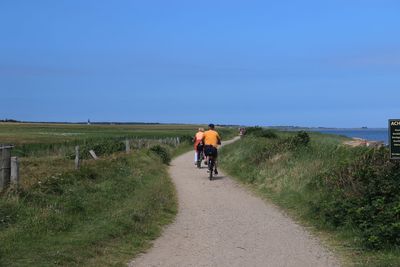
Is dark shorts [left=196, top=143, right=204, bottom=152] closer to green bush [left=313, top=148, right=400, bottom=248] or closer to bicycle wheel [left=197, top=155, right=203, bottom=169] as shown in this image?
bicycle wheel [left=197, top=155, right=203, bottom=169]

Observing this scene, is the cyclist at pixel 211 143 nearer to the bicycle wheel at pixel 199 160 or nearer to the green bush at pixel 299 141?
the green bush at pixel 299 141

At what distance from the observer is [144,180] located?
59.9ft

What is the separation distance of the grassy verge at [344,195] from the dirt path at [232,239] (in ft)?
1.64

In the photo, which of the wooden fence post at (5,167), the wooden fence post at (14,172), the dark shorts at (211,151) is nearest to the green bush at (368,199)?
the wooden fence post at (14,172)

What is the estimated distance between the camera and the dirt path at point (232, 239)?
807cm

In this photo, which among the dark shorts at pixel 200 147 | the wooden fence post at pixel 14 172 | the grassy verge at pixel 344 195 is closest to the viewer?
the grassy verge at pixel 344 195

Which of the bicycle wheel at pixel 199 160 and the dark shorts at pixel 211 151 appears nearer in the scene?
the dark shorts at pixel 211 151

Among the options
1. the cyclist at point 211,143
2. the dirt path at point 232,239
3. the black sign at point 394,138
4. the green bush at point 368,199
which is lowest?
the dirt path at point 232,239

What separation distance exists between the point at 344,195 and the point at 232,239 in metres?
2.70

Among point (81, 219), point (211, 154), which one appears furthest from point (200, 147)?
point (81, 219)

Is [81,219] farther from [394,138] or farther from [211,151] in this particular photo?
[211,151]

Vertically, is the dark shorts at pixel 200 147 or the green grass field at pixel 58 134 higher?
the dark shorts at pixel 200 147

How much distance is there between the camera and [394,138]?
31.0 ft

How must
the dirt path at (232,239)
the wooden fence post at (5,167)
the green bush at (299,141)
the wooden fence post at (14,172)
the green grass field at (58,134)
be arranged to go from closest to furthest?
the dirt path at (232,239) → the wooden fence post at (5,167) → the wooden fence post at (14,172) → the green bush at (299,141) → the green grass field at (58,134)
